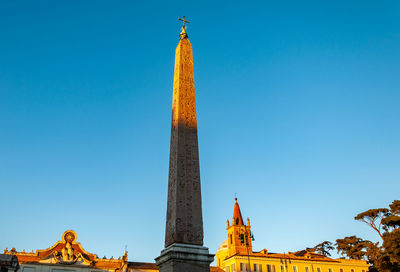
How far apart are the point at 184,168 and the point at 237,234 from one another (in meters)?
46.0

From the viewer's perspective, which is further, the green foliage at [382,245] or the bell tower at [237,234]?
the bell tower at [237,234]

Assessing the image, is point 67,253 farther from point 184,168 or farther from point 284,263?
point 184,168

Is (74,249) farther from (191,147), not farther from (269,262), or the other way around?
(191,147)

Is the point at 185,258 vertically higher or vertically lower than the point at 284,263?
lower

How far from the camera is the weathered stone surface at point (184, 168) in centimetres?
1038

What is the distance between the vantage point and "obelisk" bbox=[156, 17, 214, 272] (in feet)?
32.5

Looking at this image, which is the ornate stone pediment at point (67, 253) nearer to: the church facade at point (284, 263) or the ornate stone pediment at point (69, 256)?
the ornate stone pediment at point (69, 256)

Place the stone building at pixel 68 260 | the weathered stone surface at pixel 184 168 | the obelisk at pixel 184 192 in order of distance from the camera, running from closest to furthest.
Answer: the obelisk at pixel 184 192 < the weathered stone surface at pixel 184 168 < the stone building at pixel 68 260

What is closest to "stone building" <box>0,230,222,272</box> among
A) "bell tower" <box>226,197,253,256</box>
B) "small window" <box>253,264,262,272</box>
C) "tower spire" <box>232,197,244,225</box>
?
"small window" <box>253,264,262,272</box>

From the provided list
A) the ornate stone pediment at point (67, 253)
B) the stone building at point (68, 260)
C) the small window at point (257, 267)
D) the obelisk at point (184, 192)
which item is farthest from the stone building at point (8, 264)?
the small window at point (257, 267)

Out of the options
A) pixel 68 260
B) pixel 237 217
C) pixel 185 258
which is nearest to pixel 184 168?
pixel 185 258

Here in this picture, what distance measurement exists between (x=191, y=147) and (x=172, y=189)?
4.98ft

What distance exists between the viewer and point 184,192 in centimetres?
1085

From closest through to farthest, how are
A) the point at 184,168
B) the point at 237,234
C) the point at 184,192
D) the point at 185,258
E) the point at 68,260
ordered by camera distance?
the point at 185,258
the point at 184,192
the point at 184,168
the point at 68,260
the point at 237,234
